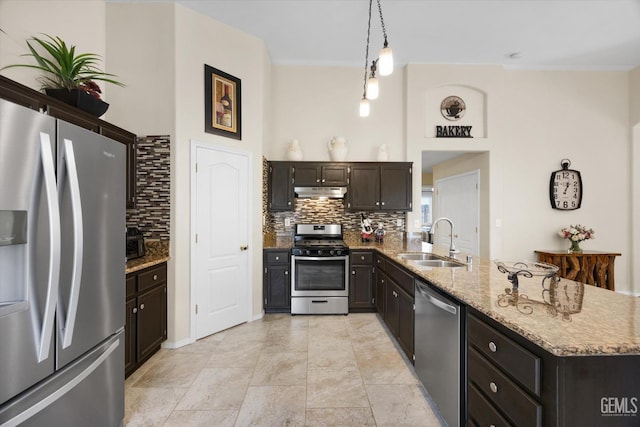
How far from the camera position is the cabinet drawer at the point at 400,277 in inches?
96.3

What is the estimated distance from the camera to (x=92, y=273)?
1429 mm

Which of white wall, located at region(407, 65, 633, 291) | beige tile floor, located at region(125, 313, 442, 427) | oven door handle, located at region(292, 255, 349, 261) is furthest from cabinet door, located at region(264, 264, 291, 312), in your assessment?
white wall, located at region(407, 65, 633, 291)

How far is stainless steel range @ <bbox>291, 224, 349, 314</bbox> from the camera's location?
3.78 m

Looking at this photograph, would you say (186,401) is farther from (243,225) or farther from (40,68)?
(40,68)

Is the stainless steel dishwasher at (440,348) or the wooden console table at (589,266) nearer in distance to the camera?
the stainless steel dishwasher at (440,348)

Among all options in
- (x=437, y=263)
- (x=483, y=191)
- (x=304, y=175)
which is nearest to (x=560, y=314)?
(x=437, y=263)

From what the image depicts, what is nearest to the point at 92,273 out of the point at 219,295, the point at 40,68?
the point at 40,68

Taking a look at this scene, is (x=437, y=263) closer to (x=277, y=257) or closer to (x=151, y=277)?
(x=277, y=257)

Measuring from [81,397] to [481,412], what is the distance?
195 centimetres

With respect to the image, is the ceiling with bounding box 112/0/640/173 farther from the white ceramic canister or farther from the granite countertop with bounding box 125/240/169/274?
the granite countertop with bounding box 125/240/169/274

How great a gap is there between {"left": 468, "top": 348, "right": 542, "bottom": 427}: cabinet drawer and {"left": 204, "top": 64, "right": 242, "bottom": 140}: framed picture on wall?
3.13 metres

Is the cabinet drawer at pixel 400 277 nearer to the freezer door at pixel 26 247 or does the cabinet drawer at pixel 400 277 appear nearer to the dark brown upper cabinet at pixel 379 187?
the dark brown upper cabinet at pixel 379 187

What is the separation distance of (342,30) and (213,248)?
3151mm

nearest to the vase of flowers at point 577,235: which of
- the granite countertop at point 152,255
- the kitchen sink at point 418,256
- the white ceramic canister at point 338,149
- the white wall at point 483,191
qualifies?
the white wall at point 483,191
